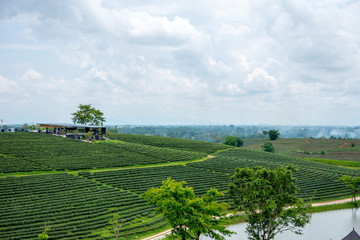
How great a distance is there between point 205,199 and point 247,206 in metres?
4.56

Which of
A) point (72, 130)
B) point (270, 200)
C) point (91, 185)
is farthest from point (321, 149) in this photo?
point (270, 200)

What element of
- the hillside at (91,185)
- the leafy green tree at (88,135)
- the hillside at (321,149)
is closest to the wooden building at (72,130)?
the leafy green tree at (88,135)

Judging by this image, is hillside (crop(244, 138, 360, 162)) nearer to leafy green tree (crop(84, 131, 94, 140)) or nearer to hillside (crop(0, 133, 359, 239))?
hillside (crop(0, 133, 359, 239))

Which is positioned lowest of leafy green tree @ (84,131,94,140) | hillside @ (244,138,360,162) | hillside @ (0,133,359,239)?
hillside @ (0,133,359,239)

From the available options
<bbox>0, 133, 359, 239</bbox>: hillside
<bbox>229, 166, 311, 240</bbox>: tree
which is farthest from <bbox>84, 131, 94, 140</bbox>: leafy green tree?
<bbox>229, 166, 311, 240</bbox>: tree

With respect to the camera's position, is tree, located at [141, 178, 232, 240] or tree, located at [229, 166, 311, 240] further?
tree, located at [229, 166, 311, 240]

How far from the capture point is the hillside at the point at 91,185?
31859 millimetres

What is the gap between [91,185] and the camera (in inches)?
1754

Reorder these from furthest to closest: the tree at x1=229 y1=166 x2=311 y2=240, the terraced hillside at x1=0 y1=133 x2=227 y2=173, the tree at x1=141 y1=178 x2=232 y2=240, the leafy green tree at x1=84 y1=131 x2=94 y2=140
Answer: the leafy green tree at x1=84 y1=131 x2=94 y2=140
the terraced hillside at x1=0 y1=133 x2=227 y2=173
the tree at x1=229 y1=166 x2=311 y2=240
the tree at x1=141 y1=178 x2=232 y2=240

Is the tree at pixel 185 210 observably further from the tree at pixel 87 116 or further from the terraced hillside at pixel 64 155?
the tree at pixel 87 116

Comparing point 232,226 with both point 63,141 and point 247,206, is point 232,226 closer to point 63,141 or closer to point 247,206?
point 247,206

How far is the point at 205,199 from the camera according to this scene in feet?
89.0

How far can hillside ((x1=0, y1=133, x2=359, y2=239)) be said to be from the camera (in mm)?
31859

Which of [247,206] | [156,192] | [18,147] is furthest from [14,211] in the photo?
[18,147]
